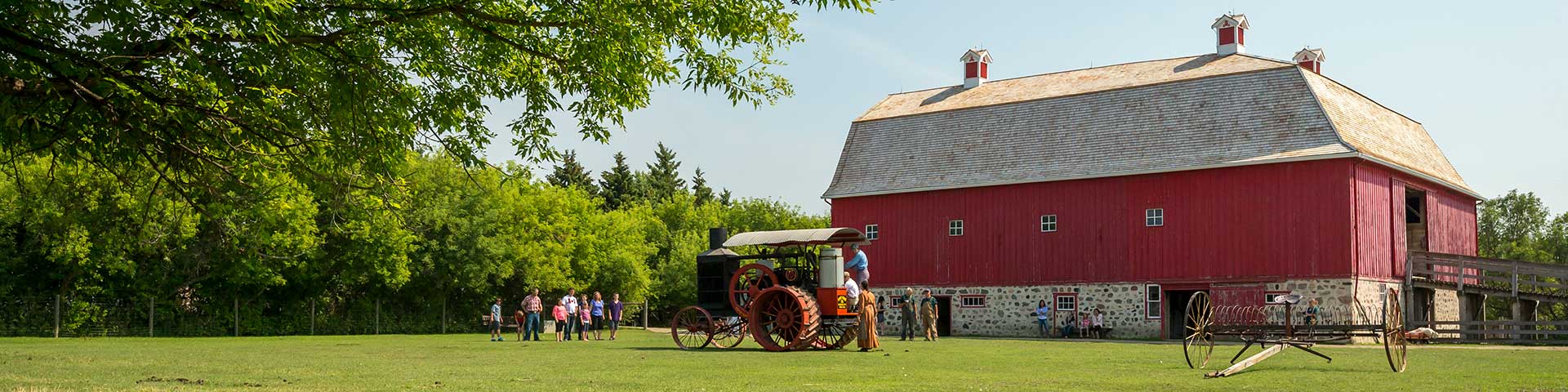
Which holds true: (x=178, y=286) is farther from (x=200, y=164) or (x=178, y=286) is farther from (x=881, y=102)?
(x=200, y=164)

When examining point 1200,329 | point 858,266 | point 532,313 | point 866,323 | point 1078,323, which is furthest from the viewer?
point 1078,323

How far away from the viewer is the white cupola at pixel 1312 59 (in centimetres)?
3872

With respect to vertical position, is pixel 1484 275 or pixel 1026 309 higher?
pixel 1484 275

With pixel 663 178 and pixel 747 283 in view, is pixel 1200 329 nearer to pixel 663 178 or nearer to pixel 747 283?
pixel 747 283

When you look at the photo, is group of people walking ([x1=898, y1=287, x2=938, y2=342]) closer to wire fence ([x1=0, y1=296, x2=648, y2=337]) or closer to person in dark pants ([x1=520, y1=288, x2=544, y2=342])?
person in dark pants ([x1=520, y1=288, x2=544, y2=342])

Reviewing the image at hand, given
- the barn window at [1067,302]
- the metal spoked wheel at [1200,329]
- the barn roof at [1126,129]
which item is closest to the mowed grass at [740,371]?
the metal spoked wheel at [1200,329]

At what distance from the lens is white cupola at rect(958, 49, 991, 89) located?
4375 cm

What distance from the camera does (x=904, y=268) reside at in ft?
129

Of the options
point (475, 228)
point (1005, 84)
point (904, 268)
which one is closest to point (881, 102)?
point (1005, 84)

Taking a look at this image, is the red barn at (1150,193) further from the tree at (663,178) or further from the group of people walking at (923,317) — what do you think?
the tree at (663,178)

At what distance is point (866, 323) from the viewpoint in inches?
835

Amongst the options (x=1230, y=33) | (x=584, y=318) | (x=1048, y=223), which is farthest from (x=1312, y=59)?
(x=584, y=318)

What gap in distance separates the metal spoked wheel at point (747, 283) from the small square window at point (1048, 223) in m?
16.1

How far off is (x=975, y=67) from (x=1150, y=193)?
1042 centimetres
